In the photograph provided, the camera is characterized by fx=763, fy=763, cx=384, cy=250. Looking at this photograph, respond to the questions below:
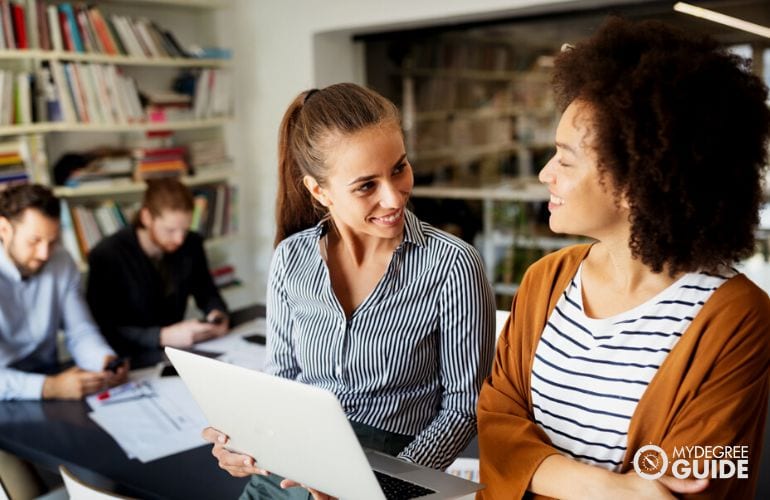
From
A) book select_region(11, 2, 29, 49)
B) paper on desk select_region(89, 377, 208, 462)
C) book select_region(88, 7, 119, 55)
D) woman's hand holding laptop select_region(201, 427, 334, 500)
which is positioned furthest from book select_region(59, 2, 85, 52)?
woman's hand holding laptop select_region(201, 427, 334, 500)

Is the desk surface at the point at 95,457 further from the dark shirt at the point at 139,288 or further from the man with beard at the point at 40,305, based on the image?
the dark shirt at the point at 139,288

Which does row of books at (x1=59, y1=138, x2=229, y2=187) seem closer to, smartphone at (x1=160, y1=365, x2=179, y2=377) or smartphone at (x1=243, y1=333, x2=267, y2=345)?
smartphone at (x1=243, y1=333, x2=267, y2=345)

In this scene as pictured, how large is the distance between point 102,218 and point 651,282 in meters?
3.42

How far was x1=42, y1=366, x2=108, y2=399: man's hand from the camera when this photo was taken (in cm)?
220

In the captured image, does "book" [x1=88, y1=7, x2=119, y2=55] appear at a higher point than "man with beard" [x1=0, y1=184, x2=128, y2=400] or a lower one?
higher

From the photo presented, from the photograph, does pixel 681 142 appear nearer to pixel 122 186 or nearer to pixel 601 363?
pixel 601 363

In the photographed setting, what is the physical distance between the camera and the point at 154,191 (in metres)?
3.05

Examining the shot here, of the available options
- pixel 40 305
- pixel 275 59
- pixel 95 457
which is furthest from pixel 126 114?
pixel 95 457

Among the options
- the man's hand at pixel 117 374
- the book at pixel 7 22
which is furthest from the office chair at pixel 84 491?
the book at pixel 7 22

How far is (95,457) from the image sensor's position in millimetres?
1828

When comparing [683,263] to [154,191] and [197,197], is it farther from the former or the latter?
[197,197]

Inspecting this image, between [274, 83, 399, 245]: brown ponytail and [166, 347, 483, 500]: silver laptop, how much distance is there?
46 centimetres

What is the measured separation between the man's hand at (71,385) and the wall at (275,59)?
2.58m

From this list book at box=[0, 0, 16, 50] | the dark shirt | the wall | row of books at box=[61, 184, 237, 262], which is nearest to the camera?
the dark shirt
